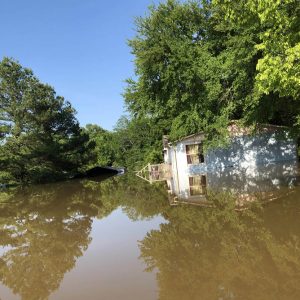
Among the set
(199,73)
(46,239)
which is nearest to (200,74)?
(199,73)

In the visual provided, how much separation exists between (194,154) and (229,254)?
21385 millimetres

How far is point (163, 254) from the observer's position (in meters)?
6.49

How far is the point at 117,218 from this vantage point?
1152 centimetres

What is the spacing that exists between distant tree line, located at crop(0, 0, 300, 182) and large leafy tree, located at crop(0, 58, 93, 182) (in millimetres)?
91

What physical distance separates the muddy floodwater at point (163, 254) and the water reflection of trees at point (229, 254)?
0.5 inches

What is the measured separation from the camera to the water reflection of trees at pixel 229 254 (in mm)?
4473

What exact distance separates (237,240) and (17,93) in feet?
107

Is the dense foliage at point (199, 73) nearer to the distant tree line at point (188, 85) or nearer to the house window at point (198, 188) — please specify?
the distant tree line at point (188, 85)

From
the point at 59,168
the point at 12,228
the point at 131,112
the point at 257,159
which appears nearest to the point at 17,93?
the point at 59,168

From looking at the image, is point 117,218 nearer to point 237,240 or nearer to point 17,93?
point 237,240

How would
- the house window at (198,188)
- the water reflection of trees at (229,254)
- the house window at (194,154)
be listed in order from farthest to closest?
the house window at (194,154), the house window at (198,188), the water reflection of trees at (229,254)

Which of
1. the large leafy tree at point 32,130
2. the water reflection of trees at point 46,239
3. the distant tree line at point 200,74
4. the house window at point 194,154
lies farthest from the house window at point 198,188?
the large leafy tree at point 32,130

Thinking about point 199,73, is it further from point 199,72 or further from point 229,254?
point 229,254

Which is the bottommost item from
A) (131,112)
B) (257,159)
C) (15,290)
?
(15,290)
